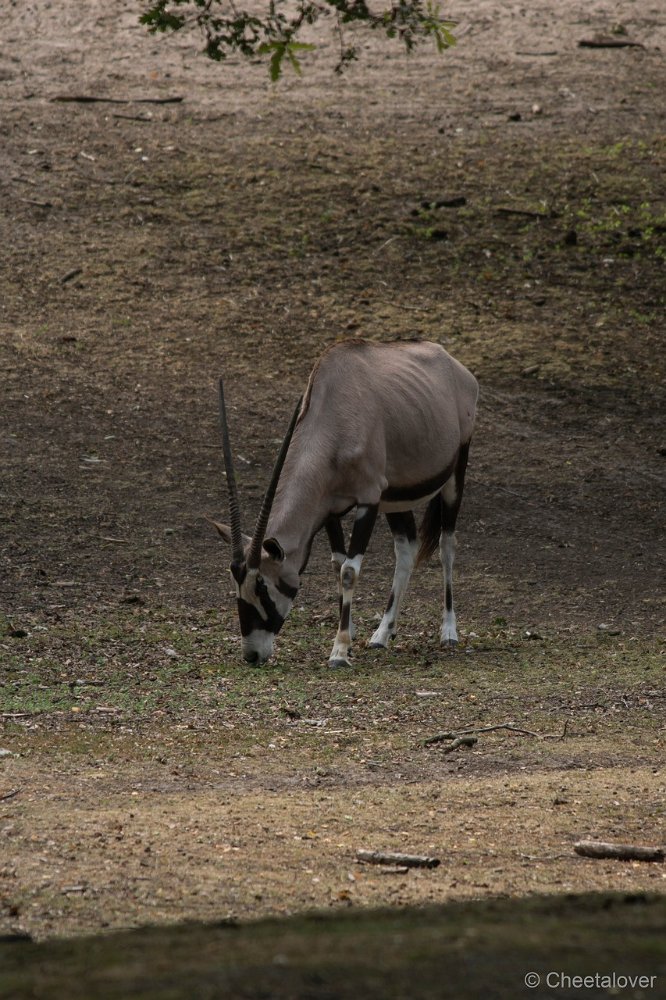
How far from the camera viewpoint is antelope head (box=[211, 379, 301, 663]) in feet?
29.0

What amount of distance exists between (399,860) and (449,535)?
5396 millimetres

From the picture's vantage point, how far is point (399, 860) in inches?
208

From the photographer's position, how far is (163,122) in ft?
64.9

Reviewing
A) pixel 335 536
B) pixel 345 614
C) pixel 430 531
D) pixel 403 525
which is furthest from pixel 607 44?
pixel 345 614

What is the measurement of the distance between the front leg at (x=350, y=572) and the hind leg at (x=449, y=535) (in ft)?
2.96

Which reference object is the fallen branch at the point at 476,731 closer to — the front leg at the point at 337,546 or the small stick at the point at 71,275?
the front leg at the point at 337,546

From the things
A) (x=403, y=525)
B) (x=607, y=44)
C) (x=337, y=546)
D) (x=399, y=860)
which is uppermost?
(x=607, y=44)

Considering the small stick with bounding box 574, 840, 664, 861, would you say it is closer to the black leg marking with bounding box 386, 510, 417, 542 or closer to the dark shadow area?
the dark shadow area

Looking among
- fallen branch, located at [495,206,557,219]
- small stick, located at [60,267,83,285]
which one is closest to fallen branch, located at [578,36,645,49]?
fallen branch, located at [495,206,557,219]

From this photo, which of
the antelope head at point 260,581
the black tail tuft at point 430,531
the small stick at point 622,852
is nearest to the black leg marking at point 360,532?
the antelope head at point 260,581

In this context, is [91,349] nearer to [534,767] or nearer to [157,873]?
[534,767]

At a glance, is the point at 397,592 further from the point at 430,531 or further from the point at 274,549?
the point at 274,549

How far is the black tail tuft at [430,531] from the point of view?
34.9 ft

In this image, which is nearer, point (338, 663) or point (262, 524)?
point (262, 524)
